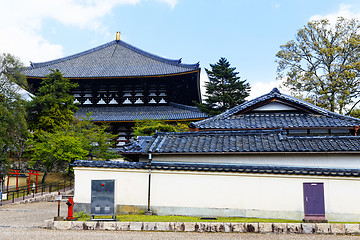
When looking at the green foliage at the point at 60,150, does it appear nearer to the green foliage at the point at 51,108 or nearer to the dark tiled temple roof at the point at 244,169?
the green foliage at the point at 51,108

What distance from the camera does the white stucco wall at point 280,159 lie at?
12930mm

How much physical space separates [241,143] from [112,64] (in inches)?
1087

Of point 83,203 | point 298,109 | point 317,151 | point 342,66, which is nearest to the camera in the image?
point 83,203

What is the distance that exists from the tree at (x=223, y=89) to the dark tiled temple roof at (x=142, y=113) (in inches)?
54.3

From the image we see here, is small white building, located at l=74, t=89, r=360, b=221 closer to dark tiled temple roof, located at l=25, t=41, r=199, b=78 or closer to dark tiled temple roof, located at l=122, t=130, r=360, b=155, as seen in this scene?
dark tiled temple roof, located at l=122, t=130, r=360, b=155

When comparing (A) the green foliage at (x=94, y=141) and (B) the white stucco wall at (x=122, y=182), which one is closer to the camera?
(B) the white stucco wall at (x=122, y=182)

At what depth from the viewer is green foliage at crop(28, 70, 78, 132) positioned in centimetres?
2677

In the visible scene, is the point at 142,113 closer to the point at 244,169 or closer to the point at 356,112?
the point at 356,112

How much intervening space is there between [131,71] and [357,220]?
91.7ft

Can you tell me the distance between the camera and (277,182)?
36.8ft

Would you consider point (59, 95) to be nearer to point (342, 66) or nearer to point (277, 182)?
point (277, 182)

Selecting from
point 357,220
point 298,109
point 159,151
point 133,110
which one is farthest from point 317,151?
point 133,110

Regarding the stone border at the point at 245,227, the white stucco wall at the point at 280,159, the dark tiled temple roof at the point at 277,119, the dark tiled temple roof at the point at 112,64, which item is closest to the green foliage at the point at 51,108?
the dark tiled temple roof at the point at 112,64

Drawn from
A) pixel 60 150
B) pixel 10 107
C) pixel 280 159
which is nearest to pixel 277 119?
pixel 280 159
